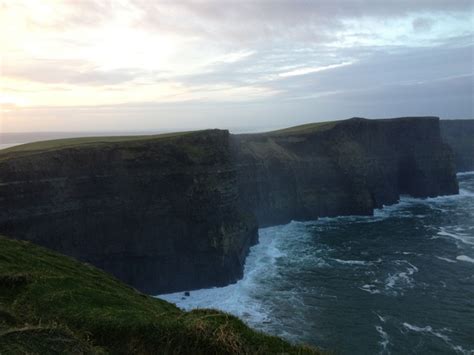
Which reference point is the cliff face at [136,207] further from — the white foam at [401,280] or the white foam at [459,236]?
the white foam at [459,236]

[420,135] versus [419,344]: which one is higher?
[420,135]

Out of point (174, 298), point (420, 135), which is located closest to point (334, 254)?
point (174, 298)

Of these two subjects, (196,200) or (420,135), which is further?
(420,135)

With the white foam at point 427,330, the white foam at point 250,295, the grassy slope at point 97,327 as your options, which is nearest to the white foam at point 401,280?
the white foam at point 427,330

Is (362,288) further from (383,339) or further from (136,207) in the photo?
(136,207)

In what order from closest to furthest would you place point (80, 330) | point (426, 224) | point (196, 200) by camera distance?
point (80, 330), point (196, 200), point (426, 224)

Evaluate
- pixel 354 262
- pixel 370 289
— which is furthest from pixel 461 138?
pixel 370 289

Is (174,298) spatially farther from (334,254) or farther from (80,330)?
(80,330)
